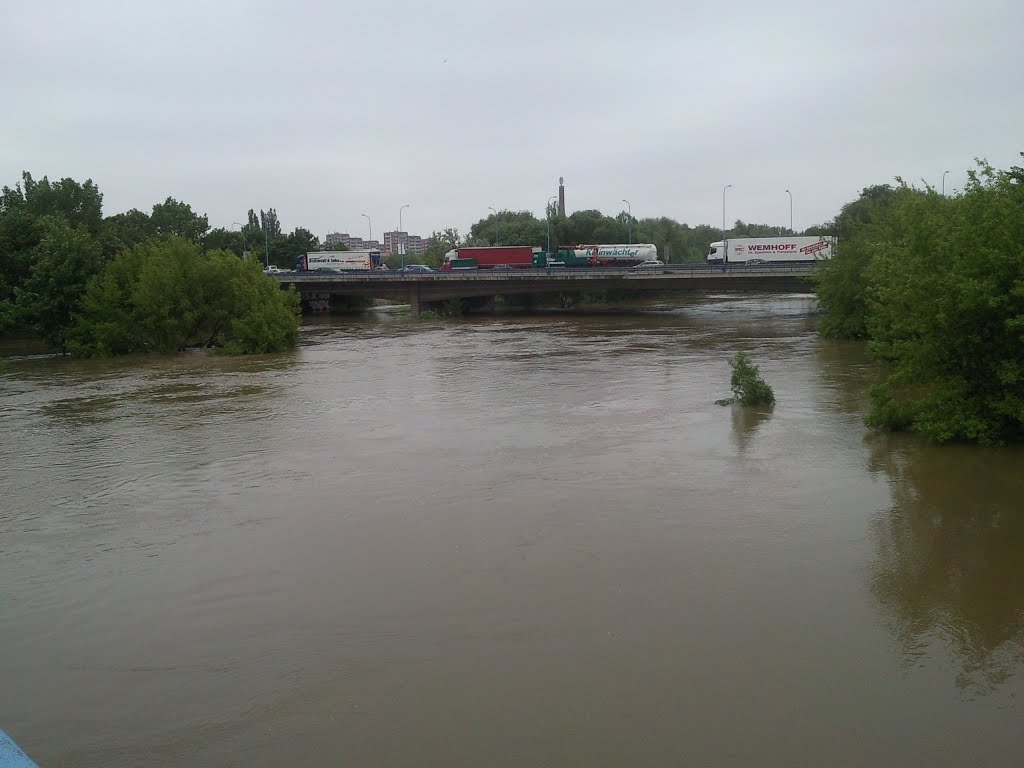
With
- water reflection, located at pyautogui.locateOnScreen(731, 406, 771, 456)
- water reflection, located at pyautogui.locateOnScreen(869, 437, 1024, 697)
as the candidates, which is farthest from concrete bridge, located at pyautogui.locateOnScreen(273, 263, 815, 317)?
water reflection, located at pyautogui.locateOnScreen(869, 437, 1024, 697)

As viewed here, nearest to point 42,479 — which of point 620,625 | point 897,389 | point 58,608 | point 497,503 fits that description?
point 58,608

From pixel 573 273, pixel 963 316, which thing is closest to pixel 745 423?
pixel 963 316

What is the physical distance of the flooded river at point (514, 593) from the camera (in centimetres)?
856

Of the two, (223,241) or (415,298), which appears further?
(223,241)

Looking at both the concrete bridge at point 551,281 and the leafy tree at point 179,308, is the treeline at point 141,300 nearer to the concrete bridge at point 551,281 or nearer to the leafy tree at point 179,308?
the leafy tree at point 179,308

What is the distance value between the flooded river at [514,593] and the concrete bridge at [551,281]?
143 feet

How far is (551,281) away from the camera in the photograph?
73.2m

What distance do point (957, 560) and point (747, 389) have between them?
41.9ft

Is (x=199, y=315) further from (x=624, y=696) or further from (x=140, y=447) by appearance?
(x=624, y=696)

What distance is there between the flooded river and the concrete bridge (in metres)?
43.5

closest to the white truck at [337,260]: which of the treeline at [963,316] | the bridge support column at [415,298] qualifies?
the bridge support column at [415,298]

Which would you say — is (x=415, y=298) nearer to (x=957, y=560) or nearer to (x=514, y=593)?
(x=514, y=593)

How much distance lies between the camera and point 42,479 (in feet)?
62.4

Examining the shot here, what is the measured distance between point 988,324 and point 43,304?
45.5 m
